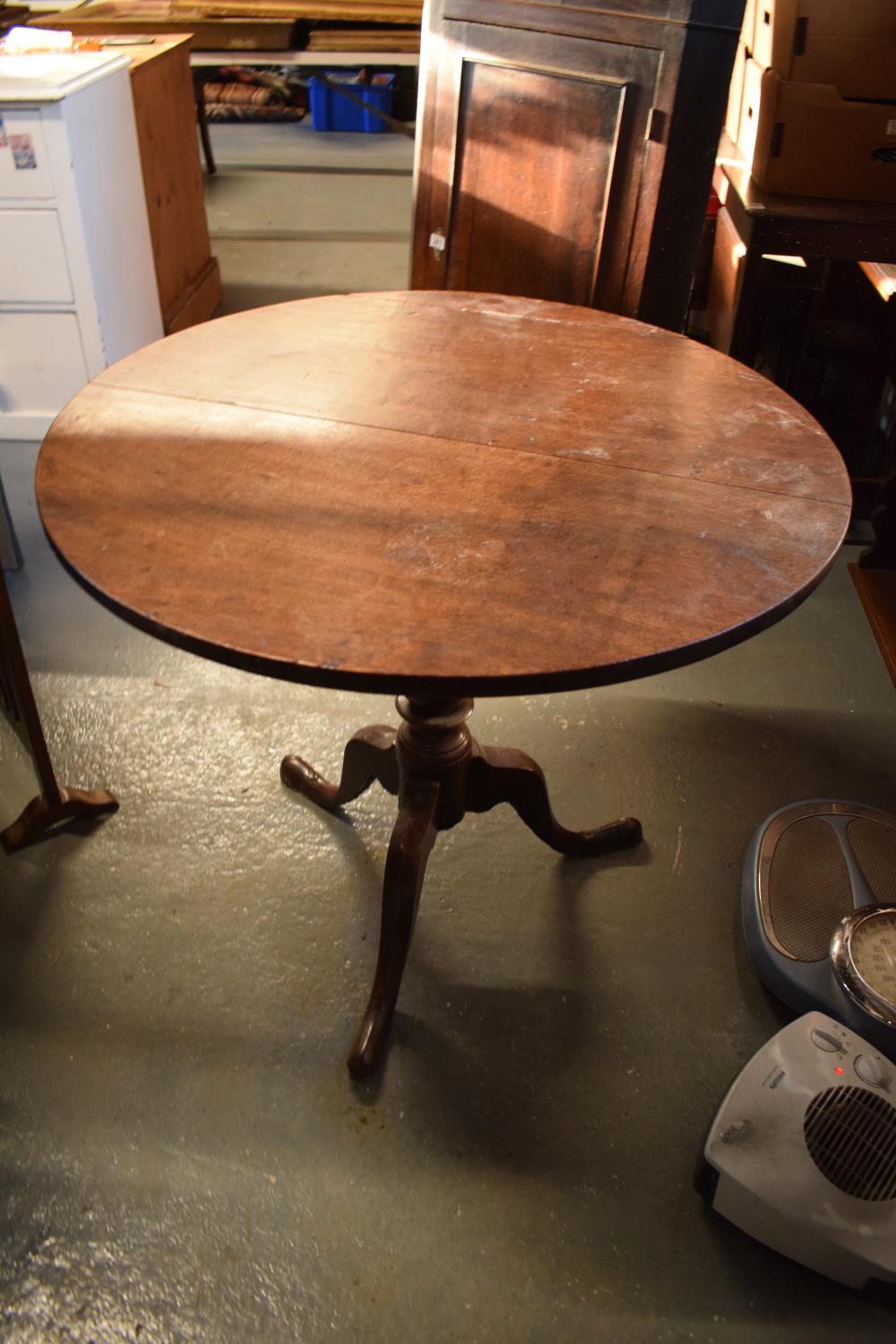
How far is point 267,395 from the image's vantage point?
133 cm

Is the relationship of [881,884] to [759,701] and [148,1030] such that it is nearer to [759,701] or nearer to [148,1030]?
[759,701]

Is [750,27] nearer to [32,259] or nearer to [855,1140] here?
[32,259]

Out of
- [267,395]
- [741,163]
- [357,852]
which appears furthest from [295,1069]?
[741,163]

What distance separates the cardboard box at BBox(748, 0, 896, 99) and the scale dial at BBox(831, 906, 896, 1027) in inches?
71.6

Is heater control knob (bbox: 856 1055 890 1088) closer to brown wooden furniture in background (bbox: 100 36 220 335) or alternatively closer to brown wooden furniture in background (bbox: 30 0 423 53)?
brown wooden furniture in background (bbox: 100 36 220 335)

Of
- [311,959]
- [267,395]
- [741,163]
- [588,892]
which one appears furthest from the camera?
[741,163]

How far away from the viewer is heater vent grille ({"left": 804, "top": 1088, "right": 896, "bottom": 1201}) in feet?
3.86

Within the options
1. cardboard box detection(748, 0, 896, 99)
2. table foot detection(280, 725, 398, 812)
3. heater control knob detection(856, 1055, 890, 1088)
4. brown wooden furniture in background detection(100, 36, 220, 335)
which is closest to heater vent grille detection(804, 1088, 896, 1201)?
heater control knob detection(856, 1055, 890, 1088)

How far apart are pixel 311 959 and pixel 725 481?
943 millimetres

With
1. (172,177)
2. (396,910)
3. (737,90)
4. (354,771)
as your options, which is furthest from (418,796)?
(172,177)

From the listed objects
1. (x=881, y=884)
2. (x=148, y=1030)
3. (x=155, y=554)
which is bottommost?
(x=148, y=1030)

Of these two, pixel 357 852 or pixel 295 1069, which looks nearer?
pixel 295 1069

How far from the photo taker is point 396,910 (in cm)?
141

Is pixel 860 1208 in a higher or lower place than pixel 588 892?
higher
